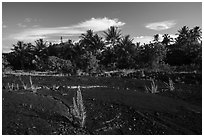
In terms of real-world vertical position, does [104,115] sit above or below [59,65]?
below

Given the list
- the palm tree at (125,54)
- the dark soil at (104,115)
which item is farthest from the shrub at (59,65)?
the dark soil at (104,115)

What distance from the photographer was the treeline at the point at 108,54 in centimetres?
1958

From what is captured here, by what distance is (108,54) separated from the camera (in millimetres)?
29844

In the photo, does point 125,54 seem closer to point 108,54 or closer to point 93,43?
point 108,54

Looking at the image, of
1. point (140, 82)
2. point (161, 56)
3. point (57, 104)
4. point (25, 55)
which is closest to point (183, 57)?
point (161, 56)

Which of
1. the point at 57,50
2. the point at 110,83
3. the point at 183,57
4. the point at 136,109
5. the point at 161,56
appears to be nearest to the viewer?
the point at 136,109

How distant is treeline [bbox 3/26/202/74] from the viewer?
64.2 ft

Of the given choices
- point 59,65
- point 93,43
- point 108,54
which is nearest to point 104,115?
point 59,65

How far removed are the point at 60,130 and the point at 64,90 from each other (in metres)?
3.29

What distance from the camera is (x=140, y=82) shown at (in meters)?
9.95

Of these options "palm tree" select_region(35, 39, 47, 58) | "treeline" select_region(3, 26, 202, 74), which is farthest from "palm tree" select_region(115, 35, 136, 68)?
"palm tree" select_region(35, 39, 47, 58)

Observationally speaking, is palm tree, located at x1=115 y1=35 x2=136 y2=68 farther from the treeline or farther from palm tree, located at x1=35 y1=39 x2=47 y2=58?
palm tree, located at x1=35 y1=39 x2=47 y2=58

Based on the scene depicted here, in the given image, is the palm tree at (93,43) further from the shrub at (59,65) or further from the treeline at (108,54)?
the shrub at (59,65)

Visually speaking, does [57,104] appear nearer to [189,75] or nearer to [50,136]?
[50,136]
